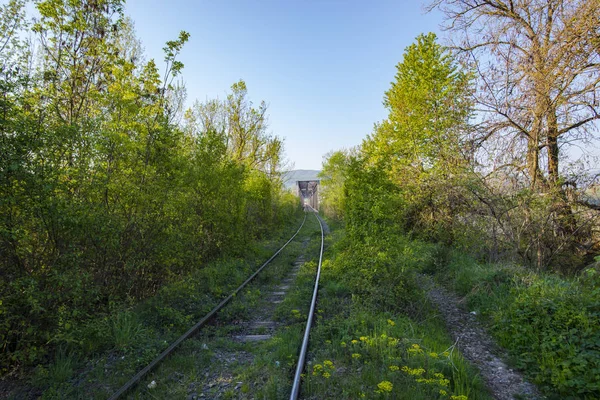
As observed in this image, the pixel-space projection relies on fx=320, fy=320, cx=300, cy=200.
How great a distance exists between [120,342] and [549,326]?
6016 millimetres

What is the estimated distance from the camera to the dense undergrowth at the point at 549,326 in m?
3.65

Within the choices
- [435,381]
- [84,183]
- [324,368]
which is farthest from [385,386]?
[84,183]

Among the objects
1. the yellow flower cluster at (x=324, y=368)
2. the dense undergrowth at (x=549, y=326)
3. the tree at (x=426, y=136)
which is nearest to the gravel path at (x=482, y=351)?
the dense undergrowth at (x=549, y=326)

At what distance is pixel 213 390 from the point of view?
3660 millimetres

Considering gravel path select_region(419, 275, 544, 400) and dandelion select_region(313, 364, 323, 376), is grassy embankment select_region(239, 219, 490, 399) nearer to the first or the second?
dandelion select_region(313, 364, 323, 376)

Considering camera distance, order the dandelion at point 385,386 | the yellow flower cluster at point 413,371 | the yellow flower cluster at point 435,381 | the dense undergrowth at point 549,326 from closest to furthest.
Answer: the dandelion at point 385,386, the yellow flower cluster at point 435,381, the yellow flower cluster at point 413,371, the dense undergrowth at point 549,326

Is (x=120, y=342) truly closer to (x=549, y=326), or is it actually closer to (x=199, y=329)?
(x=199, y=329)

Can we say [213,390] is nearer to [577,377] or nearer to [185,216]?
[577,377]

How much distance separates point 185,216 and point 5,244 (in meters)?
3.97

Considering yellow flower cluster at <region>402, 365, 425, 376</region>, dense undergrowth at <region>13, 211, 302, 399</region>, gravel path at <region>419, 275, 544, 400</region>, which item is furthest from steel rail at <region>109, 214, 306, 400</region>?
gravel path at <region>419, 275, 544, 400</region>

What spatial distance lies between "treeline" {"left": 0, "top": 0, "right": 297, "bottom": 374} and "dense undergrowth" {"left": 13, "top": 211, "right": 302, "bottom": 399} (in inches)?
9.1

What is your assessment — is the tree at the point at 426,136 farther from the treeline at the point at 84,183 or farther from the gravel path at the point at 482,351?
the treeline at the point at 84,183

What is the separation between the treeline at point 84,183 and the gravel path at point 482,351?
17.7 ft

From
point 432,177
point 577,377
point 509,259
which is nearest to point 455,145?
point 432,177
